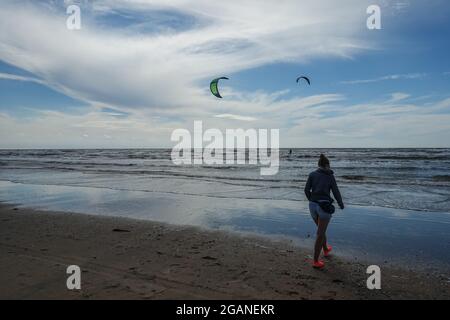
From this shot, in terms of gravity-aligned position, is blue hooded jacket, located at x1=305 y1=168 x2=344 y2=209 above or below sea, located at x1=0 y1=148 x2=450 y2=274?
above

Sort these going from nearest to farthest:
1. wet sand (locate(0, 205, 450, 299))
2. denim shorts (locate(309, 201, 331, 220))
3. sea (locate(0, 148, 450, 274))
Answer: wet sand (locate(0, 205, 450, 299)) < denim shorts (locate(309, 201, 331, 220)) < sea (locate(0, 148, 450, 274))

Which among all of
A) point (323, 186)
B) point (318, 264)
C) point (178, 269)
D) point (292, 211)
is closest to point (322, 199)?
point (323, 186)

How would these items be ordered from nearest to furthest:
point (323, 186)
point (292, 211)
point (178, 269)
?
point (178, 269) < point (323, 186) < point (292, 211)

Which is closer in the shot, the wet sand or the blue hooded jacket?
the wet sand

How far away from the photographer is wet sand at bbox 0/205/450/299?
13.9 ft

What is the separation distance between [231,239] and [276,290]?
106 inches

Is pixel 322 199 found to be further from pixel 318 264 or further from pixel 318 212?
pixel 318 264

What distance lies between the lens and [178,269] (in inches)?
198

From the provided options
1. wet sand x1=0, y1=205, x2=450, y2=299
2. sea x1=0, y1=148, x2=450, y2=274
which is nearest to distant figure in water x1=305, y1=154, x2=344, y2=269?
wet sand x1=0, y1=205, x2=450, y2=299

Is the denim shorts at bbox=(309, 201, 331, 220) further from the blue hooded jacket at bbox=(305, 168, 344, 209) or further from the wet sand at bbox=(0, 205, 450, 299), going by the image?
the wet sand at bbox=(0, 205, 450, 299)

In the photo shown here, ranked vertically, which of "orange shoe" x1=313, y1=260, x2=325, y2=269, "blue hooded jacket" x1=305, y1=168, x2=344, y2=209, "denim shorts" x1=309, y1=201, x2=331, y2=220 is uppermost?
"blue hooded jacket" x1=305, y1=168, x2=344, y2=209

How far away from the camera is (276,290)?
4.35 meters
